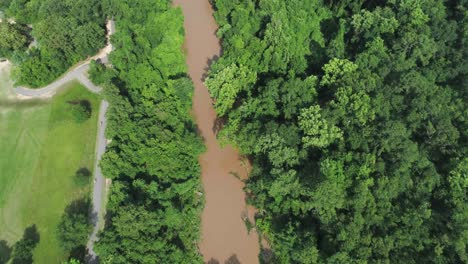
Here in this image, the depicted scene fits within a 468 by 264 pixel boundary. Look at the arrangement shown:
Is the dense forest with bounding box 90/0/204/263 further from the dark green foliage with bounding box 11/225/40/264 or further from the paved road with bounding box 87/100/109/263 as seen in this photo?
the dark green foliage with bounding box 11/225/40/264

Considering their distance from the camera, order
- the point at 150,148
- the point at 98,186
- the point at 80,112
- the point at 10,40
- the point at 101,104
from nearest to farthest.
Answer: the point at 150,148 < the point at 98,186 < the point at 80,112 < the point at 101,104 < the point at 10,40

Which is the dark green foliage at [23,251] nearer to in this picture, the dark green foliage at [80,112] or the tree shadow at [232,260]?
the dark green foliage at [80,112]

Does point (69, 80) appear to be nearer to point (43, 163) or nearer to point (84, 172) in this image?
point (43, 163)

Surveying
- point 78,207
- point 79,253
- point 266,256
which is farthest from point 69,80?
point 266,256

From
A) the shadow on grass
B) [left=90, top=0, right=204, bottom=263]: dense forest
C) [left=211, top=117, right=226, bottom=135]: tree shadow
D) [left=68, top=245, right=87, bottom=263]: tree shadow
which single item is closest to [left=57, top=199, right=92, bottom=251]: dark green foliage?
[left=68, top=245, right=87, bottom=263]: tree shadow

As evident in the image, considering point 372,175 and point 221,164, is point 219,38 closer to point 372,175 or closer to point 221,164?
point 221,164

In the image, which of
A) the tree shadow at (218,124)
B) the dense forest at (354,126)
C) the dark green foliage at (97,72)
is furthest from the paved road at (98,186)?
the dense forest at (354,126)

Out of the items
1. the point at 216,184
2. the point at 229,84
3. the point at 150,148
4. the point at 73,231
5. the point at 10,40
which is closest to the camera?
the point at 73,231
